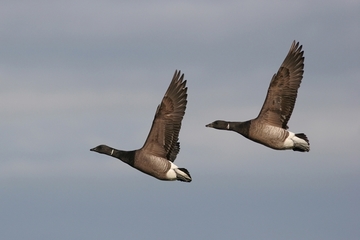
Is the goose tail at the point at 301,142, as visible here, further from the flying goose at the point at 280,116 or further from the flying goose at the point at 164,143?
the flying goose at the point at 164,143

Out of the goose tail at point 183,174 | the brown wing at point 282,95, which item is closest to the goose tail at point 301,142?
the brown wing at point 282,95

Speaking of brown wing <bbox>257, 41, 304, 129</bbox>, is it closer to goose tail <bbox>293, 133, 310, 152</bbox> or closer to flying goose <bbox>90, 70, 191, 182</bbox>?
Answer: goose tail <bbox>293, 133, 310, 152</bbox>

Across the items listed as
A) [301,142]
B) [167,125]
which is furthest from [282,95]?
[167,125]

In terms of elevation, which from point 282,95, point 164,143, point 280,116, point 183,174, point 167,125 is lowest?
point 183,174

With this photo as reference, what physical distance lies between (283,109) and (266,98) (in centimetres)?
84

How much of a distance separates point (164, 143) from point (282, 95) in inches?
202

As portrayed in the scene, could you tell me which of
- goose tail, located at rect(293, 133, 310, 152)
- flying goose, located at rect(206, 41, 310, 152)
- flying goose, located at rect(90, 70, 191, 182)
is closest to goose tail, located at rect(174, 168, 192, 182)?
flying goose, located at rect(90, 70, 191, 182)

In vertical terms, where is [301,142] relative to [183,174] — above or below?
above

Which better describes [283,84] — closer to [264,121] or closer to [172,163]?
[264,121]

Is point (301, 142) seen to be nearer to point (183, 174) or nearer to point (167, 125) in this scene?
point (183, 174)

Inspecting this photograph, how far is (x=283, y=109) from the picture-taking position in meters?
38.7

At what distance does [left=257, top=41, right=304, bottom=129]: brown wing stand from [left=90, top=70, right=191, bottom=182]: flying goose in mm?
3397

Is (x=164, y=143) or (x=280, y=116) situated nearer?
(x=164, y=143)

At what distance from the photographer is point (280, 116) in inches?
1522
